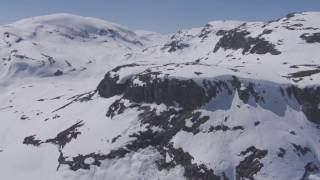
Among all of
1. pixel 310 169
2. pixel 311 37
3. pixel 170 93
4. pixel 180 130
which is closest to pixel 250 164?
pixel 310 169

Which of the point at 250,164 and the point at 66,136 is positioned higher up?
the point at 66,136

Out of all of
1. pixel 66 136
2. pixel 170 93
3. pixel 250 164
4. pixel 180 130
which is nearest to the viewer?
pixel 250 164

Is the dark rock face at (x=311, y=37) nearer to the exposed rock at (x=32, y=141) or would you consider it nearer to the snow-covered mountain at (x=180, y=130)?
the snow-covered mountain at (x=180, y=130)

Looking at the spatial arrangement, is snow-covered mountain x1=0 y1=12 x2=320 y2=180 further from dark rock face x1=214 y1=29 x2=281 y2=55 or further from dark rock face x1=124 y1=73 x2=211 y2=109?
dark rock face x1=214 y1=29 x2=281 y2=55

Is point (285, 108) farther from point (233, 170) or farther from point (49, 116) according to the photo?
point (49, 116)

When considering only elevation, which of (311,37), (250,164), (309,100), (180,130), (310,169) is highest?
(311,37)

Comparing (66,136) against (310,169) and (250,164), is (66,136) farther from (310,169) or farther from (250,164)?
(310,169)
